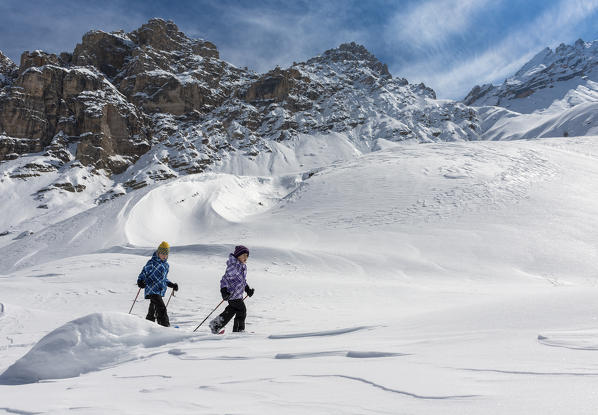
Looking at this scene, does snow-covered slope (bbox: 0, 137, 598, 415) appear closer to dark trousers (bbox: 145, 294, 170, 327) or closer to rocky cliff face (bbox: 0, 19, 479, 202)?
dark trousers (bbox: 145, 294, 170, 327)

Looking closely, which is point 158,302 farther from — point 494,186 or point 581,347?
point 494,186

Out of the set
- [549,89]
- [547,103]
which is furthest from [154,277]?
[549,89]

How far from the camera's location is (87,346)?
3736 mm

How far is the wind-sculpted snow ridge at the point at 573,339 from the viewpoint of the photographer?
2561mm

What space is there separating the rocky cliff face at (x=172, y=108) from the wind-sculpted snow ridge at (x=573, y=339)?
9804cm

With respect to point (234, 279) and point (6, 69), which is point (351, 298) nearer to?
point (234, 279)

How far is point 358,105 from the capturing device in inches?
5202

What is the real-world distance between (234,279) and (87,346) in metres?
2.43

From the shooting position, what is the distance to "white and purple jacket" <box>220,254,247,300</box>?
5.82 meters

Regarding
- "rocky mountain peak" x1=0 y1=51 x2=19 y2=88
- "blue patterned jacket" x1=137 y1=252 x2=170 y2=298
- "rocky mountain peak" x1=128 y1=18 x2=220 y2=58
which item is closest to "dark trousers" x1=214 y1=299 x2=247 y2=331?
"blue patterned jacket" x1=137 y1=252 x2=170 y2=298

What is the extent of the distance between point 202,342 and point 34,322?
14.4 ft

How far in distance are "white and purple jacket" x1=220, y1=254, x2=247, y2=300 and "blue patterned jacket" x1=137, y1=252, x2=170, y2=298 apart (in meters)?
1.19

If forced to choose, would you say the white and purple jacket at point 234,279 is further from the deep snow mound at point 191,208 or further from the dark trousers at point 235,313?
the deep snow mound at point 191,208

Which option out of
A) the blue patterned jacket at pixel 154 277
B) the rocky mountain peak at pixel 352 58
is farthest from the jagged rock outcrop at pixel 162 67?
the blue patterned jacket at pixel 154 277
